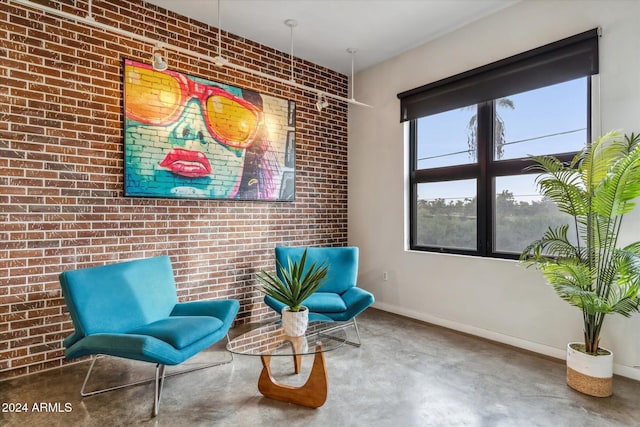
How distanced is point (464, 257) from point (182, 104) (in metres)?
3.18

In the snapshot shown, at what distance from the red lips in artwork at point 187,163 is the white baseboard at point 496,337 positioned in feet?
8.83

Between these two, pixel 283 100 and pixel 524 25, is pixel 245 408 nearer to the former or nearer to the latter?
pixel 283 100

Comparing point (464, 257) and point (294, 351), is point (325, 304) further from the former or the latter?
point (464, 257)

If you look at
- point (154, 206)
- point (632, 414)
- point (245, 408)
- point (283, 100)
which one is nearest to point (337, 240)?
point (283, 100)

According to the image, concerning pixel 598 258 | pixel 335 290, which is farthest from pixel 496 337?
pixel 335 290

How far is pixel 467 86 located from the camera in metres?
3.55

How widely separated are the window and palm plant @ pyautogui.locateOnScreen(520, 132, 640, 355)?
0.56m

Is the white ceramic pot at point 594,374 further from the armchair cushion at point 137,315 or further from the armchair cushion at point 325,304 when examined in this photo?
the armchair cushion at point 137,315

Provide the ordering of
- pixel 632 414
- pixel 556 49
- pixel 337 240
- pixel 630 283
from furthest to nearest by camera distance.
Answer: pixel 337 240
pixel 556 49
pixel 630 283
pixel 632 414

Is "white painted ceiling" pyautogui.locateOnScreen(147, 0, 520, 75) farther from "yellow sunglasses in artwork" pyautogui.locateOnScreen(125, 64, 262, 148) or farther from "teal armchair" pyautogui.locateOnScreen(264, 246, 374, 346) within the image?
"teal armchair" pyautogui.locateOnScreen(264, 246, 374, 346)

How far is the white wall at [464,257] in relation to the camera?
2635mm

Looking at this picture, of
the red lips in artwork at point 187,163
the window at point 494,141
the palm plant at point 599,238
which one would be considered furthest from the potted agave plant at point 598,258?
the red lips in artwork at point 187,163

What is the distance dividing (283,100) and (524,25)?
8.22 ft

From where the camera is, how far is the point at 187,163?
3344 mm
